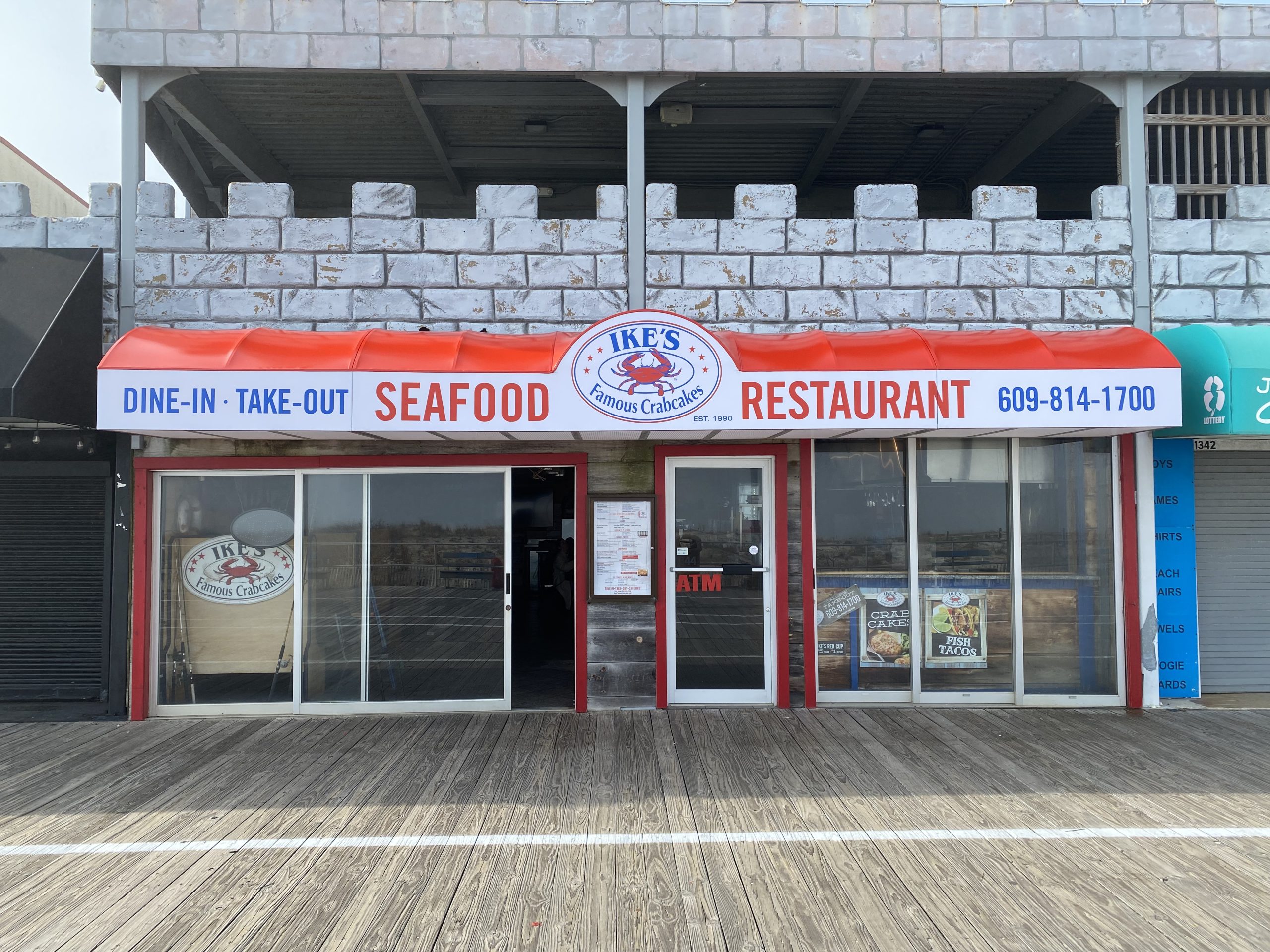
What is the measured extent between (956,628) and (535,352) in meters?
4.72

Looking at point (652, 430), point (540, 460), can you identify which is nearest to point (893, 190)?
point (652, 430)

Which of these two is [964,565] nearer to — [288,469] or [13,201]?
[288,469]

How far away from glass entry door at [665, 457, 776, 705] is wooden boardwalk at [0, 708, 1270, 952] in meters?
0.44

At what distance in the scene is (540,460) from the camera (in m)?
7.31

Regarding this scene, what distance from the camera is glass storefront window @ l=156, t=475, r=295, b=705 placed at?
719 cm

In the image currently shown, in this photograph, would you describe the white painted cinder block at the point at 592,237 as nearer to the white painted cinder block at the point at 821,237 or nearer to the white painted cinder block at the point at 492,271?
the white painted cinder block at the point at 492,271

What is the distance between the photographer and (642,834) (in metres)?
4.67

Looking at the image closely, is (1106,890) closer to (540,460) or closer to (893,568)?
(893,568)

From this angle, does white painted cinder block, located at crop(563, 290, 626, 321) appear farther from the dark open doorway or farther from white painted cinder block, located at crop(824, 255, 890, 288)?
the dark open doorway

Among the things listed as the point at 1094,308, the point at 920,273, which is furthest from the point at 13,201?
the point at 1094,308

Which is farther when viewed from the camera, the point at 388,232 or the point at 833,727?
the point at 388,232

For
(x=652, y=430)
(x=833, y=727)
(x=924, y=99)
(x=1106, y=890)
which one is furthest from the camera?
(x=924, y=99)

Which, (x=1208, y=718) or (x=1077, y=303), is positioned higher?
(x=1077, y=303)

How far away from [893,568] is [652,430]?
289 centimetres
